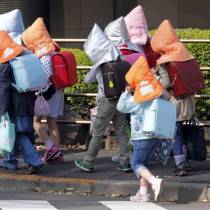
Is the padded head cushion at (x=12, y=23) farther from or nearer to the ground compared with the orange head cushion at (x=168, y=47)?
farther from the ground

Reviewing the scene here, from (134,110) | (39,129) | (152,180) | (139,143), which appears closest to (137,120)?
(134,110)

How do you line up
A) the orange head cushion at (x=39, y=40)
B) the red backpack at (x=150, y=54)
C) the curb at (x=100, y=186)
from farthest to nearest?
the red backpack at (x=150, y=54) < the orange head cushion at (x=39, y=40) < the curb at (x=100, y=186)

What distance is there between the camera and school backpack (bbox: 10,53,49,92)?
9555 millimetres

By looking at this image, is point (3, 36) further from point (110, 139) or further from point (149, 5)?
point (149, 5)

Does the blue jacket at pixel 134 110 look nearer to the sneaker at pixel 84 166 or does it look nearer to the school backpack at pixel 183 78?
the school backpack at pixel 183 78

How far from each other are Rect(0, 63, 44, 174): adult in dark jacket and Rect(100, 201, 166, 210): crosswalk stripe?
136 centimetres

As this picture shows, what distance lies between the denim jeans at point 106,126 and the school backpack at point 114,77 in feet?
0.61

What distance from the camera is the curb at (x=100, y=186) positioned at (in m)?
9.23

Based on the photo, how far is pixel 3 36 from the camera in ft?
31.9

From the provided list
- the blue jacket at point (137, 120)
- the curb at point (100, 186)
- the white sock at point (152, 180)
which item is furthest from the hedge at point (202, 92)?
the white sock at point (152, 180)

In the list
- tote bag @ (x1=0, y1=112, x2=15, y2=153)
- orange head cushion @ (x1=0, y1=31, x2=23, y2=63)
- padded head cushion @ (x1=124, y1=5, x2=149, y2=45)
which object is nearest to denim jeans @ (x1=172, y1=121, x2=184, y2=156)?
padded head cushion @ (x1=124, y1=5, x2=149, y2=45)

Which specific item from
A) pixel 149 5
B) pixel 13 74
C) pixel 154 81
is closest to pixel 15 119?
pixel 13 74

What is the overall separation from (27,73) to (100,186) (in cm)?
157

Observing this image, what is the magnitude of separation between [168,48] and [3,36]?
1963mm
